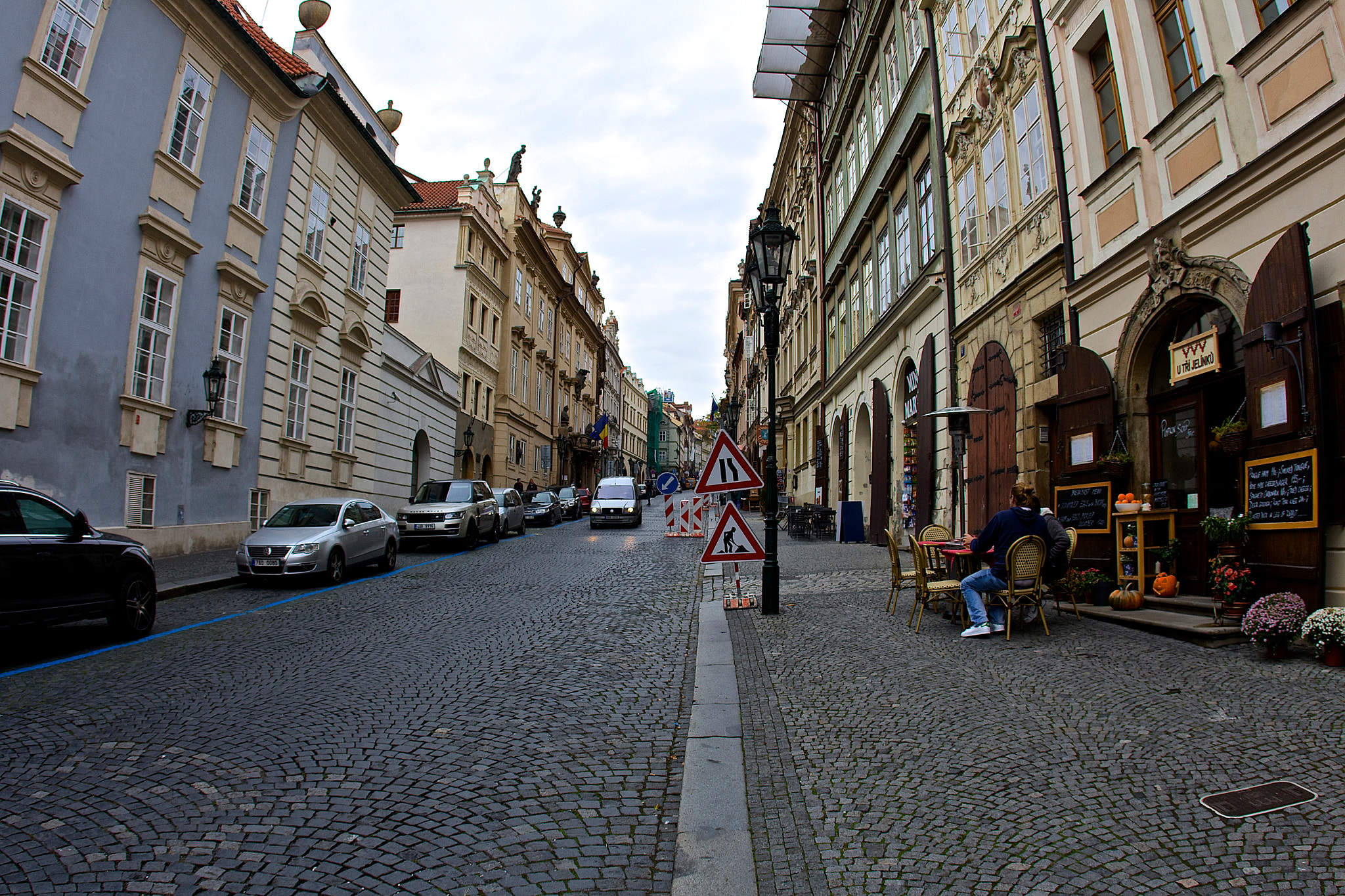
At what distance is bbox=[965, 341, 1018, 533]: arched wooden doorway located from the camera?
12.5m

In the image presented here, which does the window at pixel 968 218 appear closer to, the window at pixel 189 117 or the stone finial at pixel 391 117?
the window at pixel 189 117

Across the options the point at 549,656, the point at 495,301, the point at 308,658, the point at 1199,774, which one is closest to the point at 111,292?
the point at 308,658

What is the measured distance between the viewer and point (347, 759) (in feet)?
14.4

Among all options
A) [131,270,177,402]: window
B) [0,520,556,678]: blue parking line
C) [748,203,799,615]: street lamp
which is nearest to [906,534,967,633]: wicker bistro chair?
[748,203,799,615]: street lamp

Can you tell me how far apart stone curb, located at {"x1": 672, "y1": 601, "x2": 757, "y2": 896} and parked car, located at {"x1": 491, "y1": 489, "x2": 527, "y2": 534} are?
18.9 meters

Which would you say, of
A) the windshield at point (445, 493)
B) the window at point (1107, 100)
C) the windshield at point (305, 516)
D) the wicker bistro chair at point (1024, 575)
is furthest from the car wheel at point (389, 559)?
the window at point (1107, 100)

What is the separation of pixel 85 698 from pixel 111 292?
1075cm

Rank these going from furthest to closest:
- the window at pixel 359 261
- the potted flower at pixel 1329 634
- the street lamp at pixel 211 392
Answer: the window at pixel 359 261
the street lamp at pixel 211 392
the potted flower at pixel 1329 634

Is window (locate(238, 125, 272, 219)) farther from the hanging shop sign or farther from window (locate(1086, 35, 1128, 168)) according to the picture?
the hanging shop sign

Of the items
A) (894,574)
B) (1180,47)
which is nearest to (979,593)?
(894,574)

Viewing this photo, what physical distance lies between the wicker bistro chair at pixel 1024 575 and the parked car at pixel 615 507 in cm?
2339

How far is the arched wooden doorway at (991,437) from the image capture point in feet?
41.0

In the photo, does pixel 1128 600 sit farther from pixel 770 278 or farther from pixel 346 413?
pixel 346 413

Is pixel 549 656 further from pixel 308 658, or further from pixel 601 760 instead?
pixel 601 760
